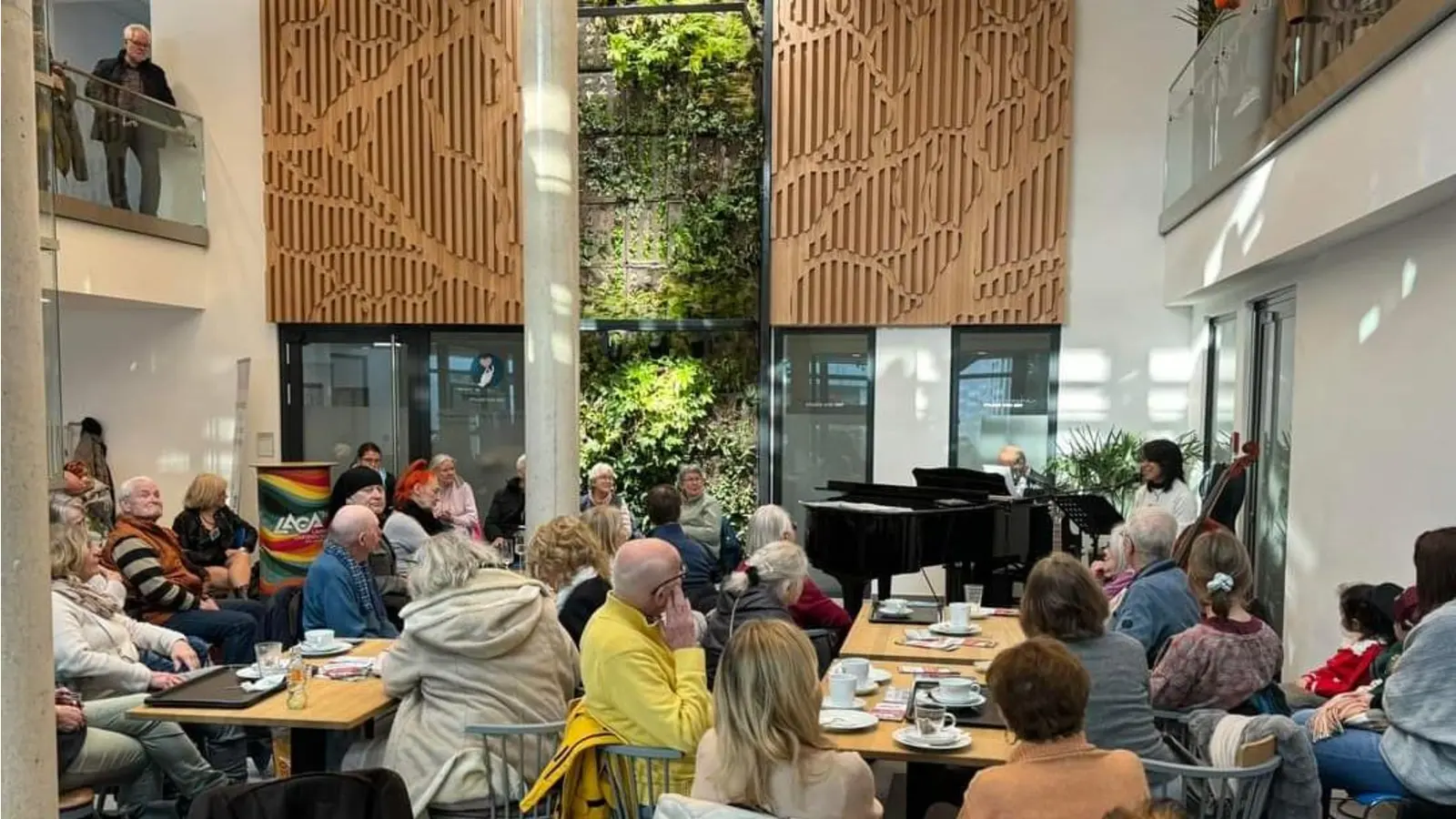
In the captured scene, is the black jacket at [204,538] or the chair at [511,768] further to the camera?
the black jacket at [204,538]

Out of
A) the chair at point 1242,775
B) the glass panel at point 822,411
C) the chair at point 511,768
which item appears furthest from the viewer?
the glass panel at point 822,411

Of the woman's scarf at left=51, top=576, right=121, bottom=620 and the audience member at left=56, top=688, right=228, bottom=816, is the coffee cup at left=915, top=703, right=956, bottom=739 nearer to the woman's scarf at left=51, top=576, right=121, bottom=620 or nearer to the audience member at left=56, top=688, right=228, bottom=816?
the audience member at left=56, top=688, right=228, bottom=816

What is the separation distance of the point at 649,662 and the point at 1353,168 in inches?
151

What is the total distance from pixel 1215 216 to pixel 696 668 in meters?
Answer: 5.70

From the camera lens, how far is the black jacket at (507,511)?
8758 mm

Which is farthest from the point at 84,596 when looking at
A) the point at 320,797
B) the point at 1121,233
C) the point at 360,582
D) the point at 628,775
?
the point at 1121,233

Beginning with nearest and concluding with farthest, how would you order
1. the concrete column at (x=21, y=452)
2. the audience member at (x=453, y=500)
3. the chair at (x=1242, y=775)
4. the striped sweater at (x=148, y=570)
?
the concrete column at (x=21, y=452), the chair at (x=1242, y=775), the striped sweater at (x=148, y=570), the audience member at (x=453, y=500)

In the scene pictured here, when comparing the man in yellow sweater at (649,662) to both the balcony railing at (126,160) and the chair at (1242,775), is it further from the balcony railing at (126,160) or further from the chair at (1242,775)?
the balcony railing at (126,160)

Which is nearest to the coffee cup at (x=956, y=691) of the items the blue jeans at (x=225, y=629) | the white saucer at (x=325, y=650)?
the white saucer at (x=325, y=650)

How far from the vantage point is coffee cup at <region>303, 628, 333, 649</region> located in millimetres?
4270

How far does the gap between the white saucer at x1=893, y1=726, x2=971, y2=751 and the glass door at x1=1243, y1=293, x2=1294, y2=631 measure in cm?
415

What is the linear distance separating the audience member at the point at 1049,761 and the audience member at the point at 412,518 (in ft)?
15.6

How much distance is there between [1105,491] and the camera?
874 centimetres

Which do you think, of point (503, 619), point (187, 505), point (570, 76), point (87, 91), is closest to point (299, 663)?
point (503, 619)
